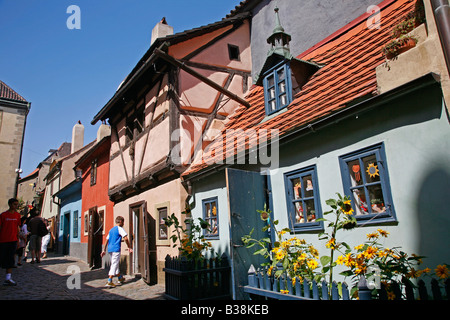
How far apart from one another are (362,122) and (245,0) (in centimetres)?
707

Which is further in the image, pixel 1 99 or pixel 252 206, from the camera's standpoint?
pixel 1 99

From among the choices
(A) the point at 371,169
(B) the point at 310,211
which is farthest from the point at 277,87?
(A) the point at 371,169

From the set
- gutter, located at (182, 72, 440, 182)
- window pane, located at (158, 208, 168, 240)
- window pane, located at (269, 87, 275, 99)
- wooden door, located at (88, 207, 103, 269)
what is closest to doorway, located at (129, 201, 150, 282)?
window pane, located at (158, 208, 168, 240)

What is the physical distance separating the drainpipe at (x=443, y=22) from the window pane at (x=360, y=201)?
1.77 meters

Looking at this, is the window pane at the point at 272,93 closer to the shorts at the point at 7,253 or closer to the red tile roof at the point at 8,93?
the shorts at the point at 7,253

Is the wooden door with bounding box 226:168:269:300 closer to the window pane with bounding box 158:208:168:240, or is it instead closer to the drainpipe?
the drainpipe

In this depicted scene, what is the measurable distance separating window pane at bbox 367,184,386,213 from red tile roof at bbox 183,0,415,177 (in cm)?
119

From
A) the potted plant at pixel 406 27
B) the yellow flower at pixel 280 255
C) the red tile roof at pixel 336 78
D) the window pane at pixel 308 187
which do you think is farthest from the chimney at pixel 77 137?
the potted plant at pixel 406 27

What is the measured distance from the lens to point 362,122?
4398mm

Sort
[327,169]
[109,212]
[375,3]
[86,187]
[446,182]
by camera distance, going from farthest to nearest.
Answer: [86,187]
[109,212]
[375,3]
[327,169]
[446,182]

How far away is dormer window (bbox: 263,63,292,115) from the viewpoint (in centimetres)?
629
